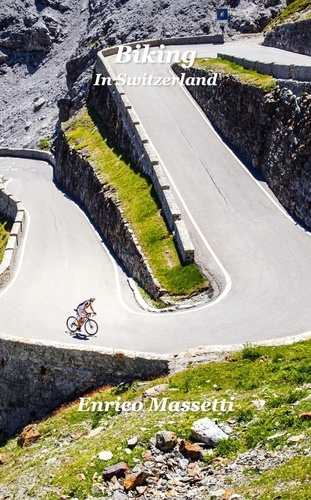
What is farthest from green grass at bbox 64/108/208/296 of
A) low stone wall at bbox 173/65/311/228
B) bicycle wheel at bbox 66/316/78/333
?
low stone wall at bbox 173/65/311/228

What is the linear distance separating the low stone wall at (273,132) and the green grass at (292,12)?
18178 millimetres

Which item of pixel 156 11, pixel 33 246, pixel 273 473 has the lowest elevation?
pixel 33 246

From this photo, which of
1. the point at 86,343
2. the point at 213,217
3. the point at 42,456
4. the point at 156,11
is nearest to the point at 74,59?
the point at 156,11

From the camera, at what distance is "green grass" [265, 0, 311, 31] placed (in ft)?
168

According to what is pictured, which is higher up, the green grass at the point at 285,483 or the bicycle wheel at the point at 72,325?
the green grass at the point at 285,483

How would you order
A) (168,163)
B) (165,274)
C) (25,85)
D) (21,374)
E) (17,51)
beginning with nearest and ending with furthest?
(21,374) < (165,274) < (168,163) < (25,85) < (17,51)

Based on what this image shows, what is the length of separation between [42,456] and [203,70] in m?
31.4

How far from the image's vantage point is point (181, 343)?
713 inches

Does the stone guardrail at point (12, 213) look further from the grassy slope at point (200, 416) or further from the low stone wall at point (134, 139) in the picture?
the grassy slope at point (200, 416)

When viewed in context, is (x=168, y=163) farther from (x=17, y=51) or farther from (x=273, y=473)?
(x=17, y=51)

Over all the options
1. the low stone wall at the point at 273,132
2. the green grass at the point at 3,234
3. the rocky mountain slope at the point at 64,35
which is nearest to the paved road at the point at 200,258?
the low stone wall at the point at 273,132

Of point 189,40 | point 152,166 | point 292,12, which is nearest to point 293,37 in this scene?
point 292,12

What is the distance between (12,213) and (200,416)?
32.6 meters

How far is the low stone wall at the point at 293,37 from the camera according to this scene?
134ft
